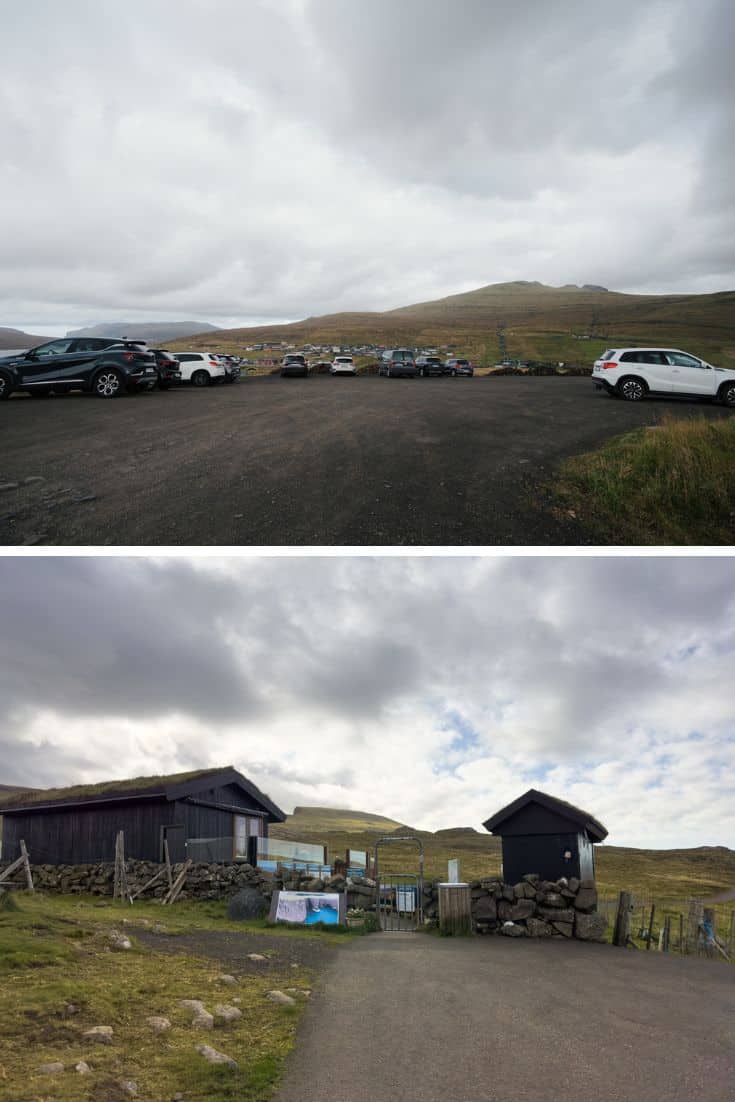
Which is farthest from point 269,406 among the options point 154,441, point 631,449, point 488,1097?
point 488,1097

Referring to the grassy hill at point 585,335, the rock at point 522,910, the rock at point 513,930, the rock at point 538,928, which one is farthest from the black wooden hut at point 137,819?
the grassy hill at point 585,335

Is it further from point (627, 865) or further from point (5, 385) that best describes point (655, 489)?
point (627, 865)

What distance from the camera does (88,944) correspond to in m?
10.3

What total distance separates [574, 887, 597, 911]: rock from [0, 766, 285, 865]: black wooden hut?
38.8 ft

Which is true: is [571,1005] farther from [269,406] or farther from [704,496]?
[269,406]

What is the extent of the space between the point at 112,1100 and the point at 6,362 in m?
27.3

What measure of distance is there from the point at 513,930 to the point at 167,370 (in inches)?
1171

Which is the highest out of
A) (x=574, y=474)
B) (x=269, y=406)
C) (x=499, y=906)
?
(x=269, y=406)

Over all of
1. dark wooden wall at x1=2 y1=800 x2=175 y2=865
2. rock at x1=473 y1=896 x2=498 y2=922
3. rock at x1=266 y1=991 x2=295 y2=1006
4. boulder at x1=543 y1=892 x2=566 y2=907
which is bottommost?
dark wooden wall at x1=2 y1=800 x2=175 y2=865

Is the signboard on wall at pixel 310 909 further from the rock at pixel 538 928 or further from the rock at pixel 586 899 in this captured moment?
the rock at pixel 586 899

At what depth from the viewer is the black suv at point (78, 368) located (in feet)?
87.5

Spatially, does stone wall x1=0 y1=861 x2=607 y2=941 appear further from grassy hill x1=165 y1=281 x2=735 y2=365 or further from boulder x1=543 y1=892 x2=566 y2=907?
grassy hill x1=165 y1=281 x2=735 y2=365

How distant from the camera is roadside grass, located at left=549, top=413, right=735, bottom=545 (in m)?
12.9

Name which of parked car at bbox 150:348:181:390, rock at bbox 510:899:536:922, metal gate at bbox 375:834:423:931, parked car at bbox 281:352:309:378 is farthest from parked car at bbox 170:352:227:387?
rock at bbox 510:899:536:922
